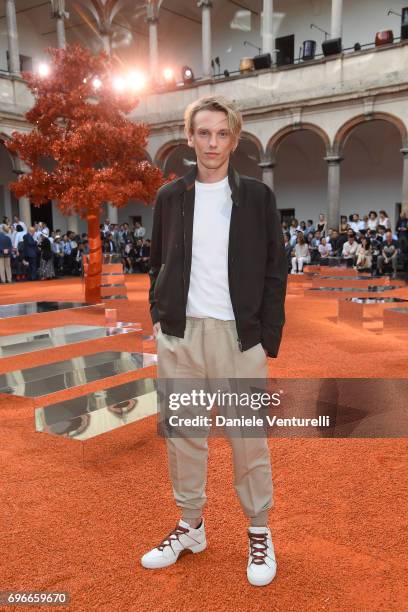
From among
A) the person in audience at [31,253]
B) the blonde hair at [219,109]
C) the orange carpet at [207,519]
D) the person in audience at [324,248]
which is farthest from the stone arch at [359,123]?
the blonde hair at [219,109]

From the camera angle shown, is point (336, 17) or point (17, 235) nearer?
point (17, 235)

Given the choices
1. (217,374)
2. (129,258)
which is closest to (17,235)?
(129,258)

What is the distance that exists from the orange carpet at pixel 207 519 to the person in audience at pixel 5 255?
12.1 meters

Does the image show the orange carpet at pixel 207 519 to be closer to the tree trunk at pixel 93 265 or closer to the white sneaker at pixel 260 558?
the white sneaker at pixel 260 558

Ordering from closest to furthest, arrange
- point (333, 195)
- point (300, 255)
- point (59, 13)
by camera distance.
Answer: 1. point (300, 255)
2. point (333, 195)
3. point (59, 13)

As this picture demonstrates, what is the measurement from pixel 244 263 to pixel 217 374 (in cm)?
45

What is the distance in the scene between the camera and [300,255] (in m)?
15.8

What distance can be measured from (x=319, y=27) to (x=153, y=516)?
22.3m

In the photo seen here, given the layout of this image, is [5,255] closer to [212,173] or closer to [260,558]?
[212,173]

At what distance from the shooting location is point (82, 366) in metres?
4.98

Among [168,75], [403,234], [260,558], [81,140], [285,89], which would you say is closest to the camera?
[260,558]

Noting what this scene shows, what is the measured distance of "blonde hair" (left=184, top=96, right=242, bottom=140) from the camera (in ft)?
6.66

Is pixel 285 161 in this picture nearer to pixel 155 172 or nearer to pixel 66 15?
pixel 66 15

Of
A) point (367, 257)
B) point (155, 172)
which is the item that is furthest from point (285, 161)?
point (155, 172)
